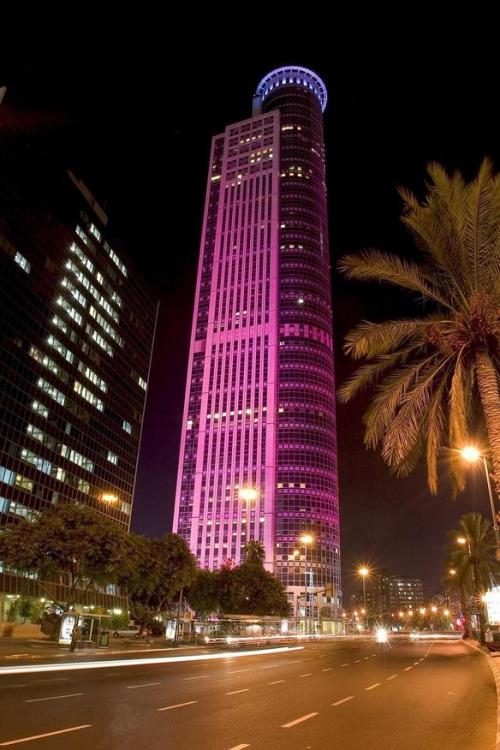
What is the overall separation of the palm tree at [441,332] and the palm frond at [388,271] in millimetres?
33

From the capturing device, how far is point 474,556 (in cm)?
6003

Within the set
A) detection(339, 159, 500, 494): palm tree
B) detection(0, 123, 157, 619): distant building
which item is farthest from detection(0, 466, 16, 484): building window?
detection(339, 159, 500, 494): palm tree

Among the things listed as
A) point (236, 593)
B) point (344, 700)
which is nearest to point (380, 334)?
point (344, 700)

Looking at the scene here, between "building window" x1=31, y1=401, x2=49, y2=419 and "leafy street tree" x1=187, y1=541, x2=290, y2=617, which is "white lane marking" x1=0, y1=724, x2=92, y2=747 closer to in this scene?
"leafy street tree" x1=187, y1=541, x2=290, y2=617

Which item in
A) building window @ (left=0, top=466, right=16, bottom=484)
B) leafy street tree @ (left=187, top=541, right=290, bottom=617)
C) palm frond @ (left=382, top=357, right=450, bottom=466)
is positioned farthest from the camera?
leafy street tree @ (left=187, top=541, right=290, bottom=617)

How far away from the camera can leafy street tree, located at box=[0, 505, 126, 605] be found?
39.6m

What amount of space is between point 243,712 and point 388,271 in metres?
13.2

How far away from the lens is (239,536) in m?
154

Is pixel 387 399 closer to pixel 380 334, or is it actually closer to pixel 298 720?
pixel 380 334

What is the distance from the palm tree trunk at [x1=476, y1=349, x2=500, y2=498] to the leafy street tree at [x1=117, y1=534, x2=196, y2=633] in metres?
42.0

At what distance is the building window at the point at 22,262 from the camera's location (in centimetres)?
8662

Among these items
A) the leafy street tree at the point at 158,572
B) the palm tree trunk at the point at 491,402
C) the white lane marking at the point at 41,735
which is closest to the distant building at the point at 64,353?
the leafy street tree at the point at 158,572

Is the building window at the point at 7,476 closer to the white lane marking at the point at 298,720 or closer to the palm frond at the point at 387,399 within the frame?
the palm frond at the point at 387,399

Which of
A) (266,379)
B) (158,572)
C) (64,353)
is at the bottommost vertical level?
(158,572)
